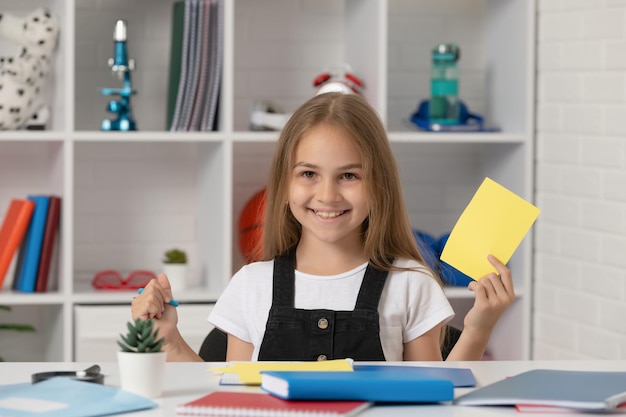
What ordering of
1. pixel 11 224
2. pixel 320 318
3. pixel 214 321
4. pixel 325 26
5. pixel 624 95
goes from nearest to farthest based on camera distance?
pixel 320 318, pixel 214 321, pixel 624 95, pixel 11 224, pixel 325 26

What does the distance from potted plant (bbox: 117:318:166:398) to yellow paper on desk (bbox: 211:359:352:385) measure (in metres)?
0.11

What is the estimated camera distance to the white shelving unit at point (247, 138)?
309 cm

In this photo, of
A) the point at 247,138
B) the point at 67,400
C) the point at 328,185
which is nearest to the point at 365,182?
the point at 328,185

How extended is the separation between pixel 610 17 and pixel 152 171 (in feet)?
4.88

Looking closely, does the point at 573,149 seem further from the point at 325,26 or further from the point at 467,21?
the point at 325,26

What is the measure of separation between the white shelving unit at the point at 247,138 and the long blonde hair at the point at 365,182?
977mm

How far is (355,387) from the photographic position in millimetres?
1234

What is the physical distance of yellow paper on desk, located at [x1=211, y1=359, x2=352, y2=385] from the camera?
1348 mm

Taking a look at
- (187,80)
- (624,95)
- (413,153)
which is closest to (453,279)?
(413,153)

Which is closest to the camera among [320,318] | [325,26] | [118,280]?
[320,318]

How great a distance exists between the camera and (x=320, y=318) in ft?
5.97

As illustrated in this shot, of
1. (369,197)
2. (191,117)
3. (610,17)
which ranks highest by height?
(610,17)

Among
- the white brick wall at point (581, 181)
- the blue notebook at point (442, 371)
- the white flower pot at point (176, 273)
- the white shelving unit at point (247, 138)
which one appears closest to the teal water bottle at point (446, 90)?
the white shelving unit at point (247, 138)

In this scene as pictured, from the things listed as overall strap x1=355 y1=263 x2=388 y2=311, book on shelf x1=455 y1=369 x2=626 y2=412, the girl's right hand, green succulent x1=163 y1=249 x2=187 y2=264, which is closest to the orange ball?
green succulent x1=163 y1=249 x2=187 y2=264
